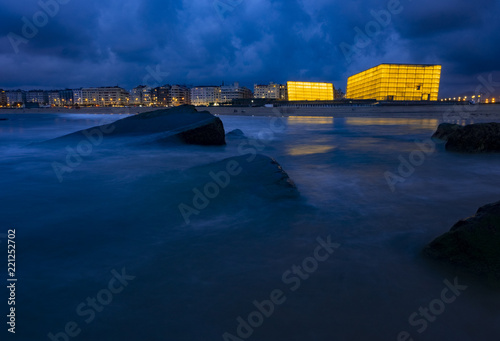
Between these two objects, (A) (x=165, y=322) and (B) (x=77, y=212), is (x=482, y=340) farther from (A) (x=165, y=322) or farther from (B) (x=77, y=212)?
(B) (x=77, y=212)

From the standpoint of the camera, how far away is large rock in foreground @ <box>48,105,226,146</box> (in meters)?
13.6

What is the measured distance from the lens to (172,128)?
1512cm

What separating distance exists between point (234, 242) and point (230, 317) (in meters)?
1.46

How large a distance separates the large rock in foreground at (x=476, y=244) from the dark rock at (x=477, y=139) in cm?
997

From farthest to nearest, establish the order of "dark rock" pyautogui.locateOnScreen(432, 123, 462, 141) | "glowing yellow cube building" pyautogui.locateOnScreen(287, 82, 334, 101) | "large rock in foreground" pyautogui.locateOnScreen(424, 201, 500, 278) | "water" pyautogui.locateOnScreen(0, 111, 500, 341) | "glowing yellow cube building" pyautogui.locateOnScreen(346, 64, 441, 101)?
1. "glowing yellow cube building" pyautogui.locateOnScreen(287, 82, 334, 101)
2. "glowing yellow cube building" pyautogui.locateOnScreen(346, 64, 441, 101)
3. "dark rock" pyautogui.locateOnScreen(432, 123, 462, 141)
4. "large rock in foreground" pyautogui.locateOnScreen(424, 201, 500, 278)
5. "water" pyautogui.locateOnScreen(0, 111, 500, 341)

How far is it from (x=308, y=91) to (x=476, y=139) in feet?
438

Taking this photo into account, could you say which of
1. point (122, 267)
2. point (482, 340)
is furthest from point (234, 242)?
point (482, 340)

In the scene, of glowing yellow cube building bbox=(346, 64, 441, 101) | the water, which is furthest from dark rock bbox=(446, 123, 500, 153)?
glowing yellow cube building bbox=(346, 64, 441, 101)

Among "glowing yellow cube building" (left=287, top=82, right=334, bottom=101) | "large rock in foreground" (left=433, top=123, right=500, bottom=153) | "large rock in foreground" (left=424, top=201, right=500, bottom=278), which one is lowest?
"large rock in foreground" (left=424, top=201, right=500, bottom=278)

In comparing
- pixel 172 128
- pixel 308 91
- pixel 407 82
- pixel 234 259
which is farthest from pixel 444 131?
pixel 308 91

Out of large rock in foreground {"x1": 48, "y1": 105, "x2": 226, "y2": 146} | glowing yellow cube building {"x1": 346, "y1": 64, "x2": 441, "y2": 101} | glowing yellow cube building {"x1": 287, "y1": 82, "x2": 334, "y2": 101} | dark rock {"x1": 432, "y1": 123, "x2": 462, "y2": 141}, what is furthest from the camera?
glowing yellow cube building {"x1": 287, "y1": 82, "x2": 334, "y2": 101}

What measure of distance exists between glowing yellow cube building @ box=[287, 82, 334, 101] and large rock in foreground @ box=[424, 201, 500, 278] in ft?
445

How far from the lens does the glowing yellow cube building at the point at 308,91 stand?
13512 cm

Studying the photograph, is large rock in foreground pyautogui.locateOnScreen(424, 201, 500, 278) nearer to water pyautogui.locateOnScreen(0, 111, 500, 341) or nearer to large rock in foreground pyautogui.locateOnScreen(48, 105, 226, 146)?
water pyautogui.locateOnScreen(0, 111, 500, 341)
